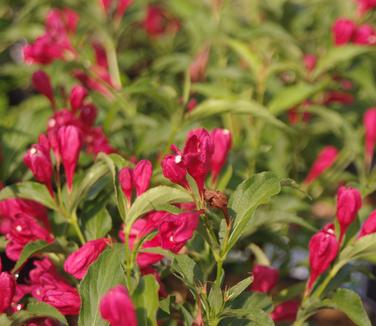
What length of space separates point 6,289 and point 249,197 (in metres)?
0.38

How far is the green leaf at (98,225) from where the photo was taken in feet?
3.90

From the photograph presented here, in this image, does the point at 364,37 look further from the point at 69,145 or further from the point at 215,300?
the point at 215,300

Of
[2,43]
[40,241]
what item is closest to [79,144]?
[40,241]

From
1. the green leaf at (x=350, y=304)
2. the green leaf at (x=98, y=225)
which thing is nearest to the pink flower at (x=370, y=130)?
the green leaf at (x=350, y=304)

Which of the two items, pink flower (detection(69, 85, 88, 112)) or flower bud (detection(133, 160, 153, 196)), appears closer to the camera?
flower bud (detection(133, 160, 153, 196))

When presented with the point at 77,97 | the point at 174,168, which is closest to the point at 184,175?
the point at 174,168

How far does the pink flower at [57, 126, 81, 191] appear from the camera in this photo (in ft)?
3.76

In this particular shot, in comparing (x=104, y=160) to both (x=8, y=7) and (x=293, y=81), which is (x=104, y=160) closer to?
(x=293, y=81)

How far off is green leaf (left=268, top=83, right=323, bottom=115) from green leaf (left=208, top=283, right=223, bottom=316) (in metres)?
0.77

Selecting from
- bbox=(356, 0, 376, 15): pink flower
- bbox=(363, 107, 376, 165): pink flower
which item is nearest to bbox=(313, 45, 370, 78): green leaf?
bbox=(363, 107, 376, 165): pink flower

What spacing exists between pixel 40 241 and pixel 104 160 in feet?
0.56

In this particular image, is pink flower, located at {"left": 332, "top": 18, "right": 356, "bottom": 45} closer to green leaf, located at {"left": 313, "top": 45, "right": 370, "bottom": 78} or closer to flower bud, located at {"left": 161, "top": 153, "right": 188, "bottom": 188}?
green leaf, located at {"left": 313, "top": 45, "right": 370, "bottom": 78}

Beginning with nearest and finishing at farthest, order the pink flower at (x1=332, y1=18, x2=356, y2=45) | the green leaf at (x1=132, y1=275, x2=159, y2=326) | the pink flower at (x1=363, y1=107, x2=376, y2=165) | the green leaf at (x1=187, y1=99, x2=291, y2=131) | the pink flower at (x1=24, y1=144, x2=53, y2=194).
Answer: the green leaf at (x1=132, y1=275, x2=159, y2=326) → the pink flower at (x1=24, y1=144, x2=53, y2=194) → the green leaf at (x1=187, y1=99, x2=291, y2=131) → the pink flower at (x1=363, y1=107, x2=376, y2=165) → the pink flower at (x1=332, y1=18, x2=356, y2=45)

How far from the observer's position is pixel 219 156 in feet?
4.09
